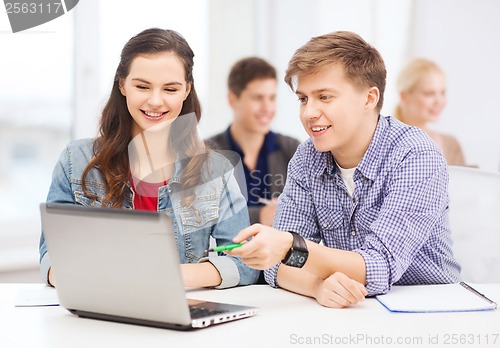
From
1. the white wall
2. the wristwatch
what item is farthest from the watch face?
the white wall

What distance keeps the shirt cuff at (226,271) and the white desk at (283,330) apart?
0.55 feet

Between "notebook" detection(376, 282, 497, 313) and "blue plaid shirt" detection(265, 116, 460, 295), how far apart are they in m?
0.04

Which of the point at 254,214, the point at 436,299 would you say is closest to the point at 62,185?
the point at 436,299

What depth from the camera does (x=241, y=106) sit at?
3504 mm

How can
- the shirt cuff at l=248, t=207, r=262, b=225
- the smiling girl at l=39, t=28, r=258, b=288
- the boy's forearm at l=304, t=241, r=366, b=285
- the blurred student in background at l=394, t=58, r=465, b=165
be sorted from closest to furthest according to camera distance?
1. the boy's forearm at l=304, t=241, r=366, b=285
2. the smiling girl at l=39, t=28, r=258, b=288
3. the shirt cuff at l=248, t=207, r=262, b=225
4. the blurred student in background at l=394, t=58, r=465, b=165

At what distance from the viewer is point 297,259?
1470 millimetres

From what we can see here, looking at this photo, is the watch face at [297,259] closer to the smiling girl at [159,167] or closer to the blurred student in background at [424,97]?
the smiling girl at [159,167]

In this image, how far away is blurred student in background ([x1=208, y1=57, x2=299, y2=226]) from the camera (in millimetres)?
3309

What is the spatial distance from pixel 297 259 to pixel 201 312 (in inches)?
9.6

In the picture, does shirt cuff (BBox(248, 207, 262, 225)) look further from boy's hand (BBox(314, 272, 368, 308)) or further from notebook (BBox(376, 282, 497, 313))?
boy's hand (BBox(314, 272, 368, 308))

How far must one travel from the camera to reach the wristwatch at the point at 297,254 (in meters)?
1.46

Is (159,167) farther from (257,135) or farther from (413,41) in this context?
(413,41)

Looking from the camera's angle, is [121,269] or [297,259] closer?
[121,269]

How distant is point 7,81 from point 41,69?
0.52ft
